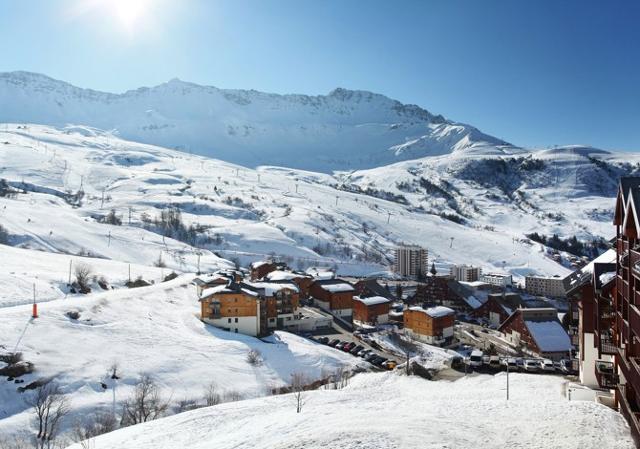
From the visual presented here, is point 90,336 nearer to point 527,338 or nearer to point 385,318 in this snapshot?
point 385,318

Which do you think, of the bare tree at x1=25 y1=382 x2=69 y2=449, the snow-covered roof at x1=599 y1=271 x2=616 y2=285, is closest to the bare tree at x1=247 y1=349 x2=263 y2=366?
the bare tree at x1=25 y1=382 x2=69 y2=449

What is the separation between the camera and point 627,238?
18000 mm

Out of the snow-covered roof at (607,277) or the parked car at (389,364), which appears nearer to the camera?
the snow-covered roof at (607,277)

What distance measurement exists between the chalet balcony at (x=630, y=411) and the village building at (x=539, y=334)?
38395mm

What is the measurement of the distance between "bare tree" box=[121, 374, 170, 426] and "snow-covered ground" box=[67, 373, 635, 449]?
6471 millimetres

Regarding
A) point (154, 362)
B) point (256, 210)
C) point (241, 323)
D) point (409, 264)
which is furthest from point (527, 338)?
point (256, 210)

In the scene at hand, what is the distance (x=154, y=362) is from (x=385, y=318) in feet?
132

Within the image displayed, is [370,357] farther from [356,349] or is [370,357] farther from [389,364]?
[356,349]

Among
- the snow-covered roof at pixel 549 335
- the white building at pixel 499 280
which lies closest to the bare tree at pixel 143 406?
the snow-covered roof at pixel 549 335

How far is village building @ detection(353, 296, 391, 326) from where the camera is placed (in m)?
70.4

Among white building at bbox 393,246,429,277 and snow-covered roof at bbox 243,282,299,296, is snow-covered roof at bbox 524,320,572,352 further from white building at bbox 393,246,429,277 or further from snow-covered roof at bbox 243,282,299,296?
white building at bbox 393,246,429,277

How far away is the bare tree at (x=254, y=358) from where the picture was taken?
44344 millimetres

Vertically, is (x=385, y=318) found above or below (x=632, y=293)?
below

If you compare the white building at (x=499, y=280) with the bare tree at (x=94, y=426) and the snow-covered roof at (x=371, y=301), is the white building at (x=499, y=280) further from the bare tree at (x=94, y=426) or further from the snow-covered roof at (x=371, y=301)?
the bare tree at (x=94, y=426)
